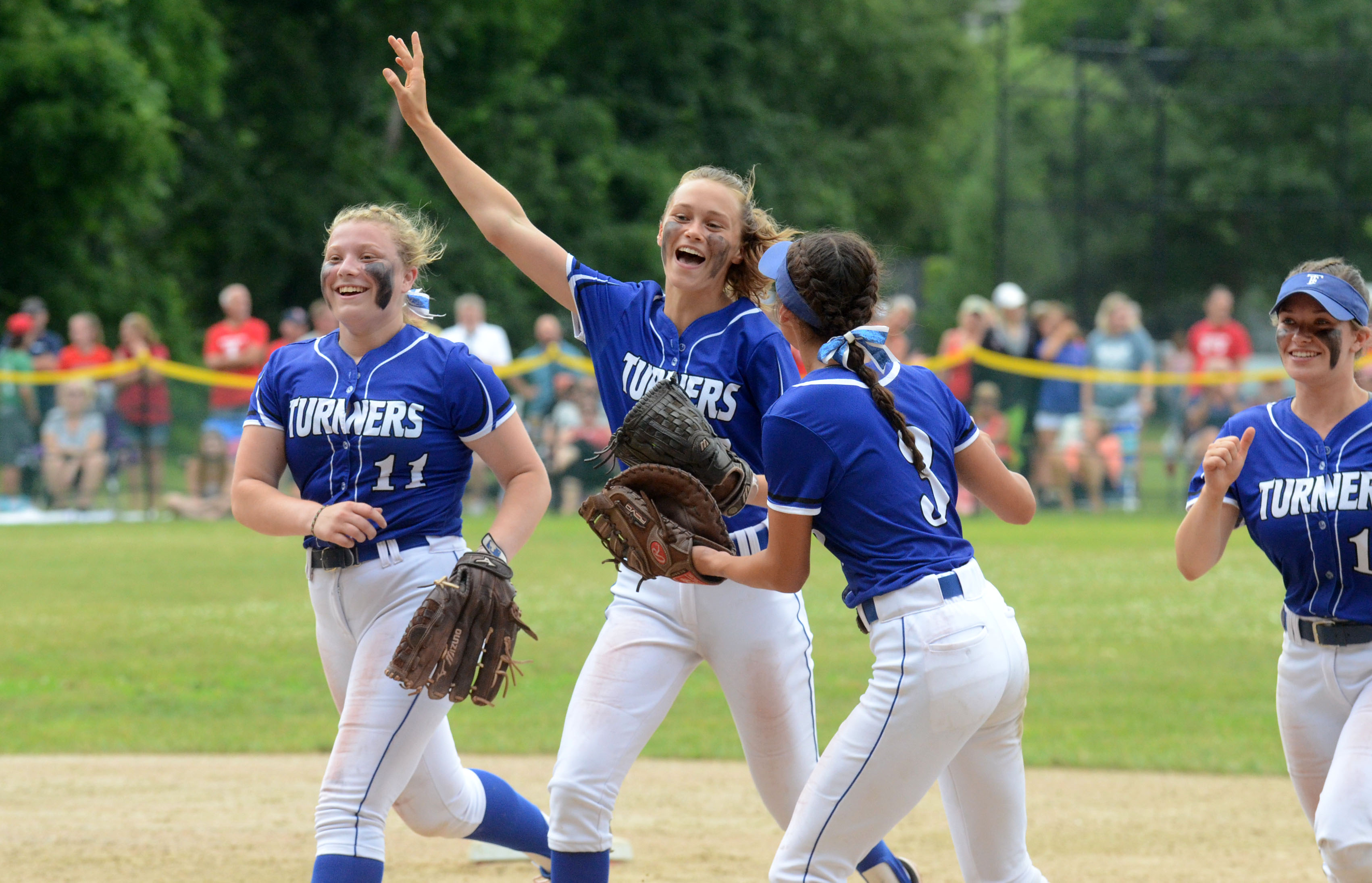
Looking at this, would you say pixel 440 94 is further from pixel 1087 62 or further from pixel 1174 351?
pixel 1087 62

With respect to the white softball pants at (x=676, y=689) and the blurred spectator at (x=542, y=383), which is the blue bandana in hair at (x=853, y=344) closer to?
the white softball pants at (x=676, y=689)

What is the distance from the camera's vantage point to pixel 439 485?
14.8 ft

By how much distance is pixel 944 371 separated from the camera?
667 inches

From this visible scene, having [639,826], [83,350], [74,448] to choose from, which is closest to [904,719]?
[639,826]

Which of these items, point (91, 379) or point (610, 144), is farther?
point (610, 144)

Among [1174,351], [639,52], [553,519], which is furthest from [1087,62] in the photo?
[553,519]

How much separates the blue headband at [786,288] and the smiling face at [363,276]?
3.81 feet

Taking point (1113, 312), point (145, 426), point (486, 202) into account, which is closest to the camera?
point (486, 202)

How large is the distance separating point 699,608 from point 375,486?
0.94 metres

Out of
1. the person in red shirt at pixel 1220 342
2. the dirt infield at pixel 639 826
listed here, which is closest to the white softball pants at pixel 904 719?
the dirt infield at pixel 639 826

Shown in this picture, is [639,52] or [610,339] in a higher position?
[639,52]

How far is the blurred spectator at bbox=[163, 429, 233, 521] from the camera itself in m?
16.1

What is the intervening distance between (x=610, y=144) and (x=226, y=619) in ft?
72.0

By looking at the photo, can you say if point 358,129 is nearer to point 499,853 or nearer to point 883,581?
point 499,853
